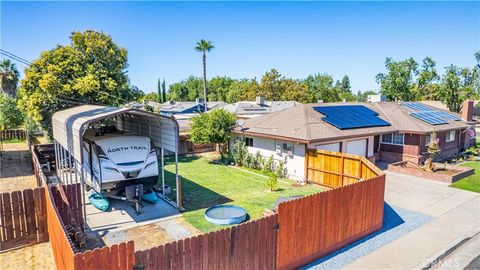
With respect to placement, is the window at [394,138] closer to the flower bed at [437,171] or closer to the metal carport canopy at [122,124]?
the flower bed at [437,171]

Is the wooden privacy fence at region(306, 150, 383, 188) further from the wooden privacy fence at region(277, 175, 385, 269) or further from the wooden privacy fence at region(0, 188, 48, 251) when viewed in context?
the wooden privacy fence at region(0, 188, 48, 251)

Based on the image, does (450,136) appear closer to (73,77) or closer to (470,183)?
(470,183)

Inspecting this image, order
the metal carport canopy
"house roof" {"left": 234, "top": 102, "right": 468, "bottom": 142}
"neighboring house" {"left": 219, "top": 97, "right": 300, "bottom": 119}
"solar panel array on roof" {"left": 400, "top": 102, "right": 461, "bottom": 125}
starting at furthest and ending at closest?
"neighboring house" {"left": 219, "top": 97, "right": 300, "bottom": 119} → "solar panel array on roof" {"left": 400, "top": 102, "right": 461, "bottom": 125} → "house roof" {"left": 234, "top": 102, "right": 468, "bottom": 142} → the metal carport canopy

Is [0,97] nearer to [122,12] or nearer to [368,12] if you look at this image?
[122,12]

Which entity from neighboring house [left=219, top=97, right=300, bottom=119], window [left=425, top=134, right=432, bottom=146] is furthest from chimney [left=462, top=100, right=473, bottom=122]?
neighboring house [left=219, top=97, right=300, bottom=119]

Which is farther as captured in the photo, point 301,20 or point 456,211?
point 301,20

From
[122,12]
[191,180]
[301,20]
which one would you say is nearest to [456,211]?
[191,180]

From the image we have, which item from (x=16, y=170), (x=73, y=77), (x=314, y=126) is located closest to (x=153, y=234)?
(x=314, y=126)
